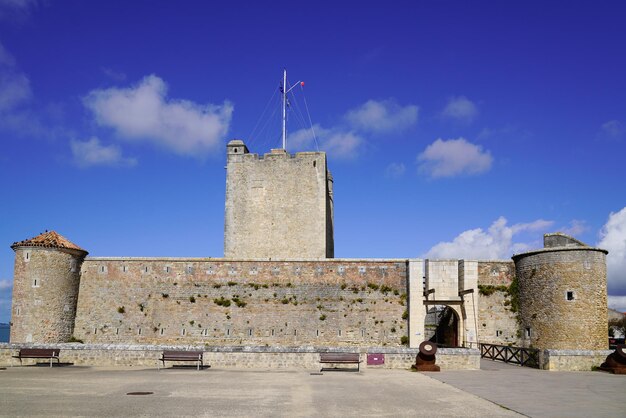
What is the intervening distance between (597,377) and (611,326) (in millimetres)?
62805

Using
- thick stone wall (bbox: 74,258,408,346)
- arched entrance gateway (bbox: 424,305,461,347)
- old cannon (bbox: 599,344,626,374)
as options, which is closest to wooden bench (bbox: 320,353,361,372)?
thick stone wall (bbox: 74,258,408,346)

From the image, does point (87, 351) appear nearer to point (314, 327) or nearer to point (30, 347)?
point (30, 347)

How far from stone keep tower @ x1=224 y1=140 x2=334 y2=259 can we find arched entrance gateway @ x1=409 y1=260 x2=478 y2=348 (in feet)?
24.8

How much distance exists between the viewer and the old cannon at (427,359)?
71.3 ft

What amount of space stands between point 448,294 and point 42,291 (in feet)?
72.0

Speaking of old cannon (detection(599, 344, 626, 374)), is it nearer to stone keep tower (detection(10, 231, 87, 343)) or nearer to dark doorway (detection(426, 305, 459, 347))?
dark doorway (detection(426, 305, 459, 347))

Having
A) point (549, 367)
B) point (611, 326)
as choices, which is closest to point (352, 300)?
point (549, 367)

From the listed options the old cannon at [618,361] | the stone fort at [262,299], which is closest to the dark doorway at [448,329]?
the stone fort at [262,299]

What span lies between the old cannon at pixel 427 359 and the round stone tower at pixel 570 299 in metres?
8.46

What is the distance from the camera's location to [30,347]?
22672mm

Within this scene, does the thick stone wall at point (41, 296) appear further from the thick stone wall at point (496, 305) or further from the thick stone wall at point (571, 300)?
the thick stone wall at point (571, 300)

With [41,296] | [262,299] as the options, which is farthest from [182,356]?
[41,296]

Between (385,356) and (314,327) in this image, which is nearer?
(385,356)

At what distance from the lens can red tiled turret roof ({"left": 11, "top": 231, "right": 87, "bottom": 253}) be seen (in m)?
29.9
